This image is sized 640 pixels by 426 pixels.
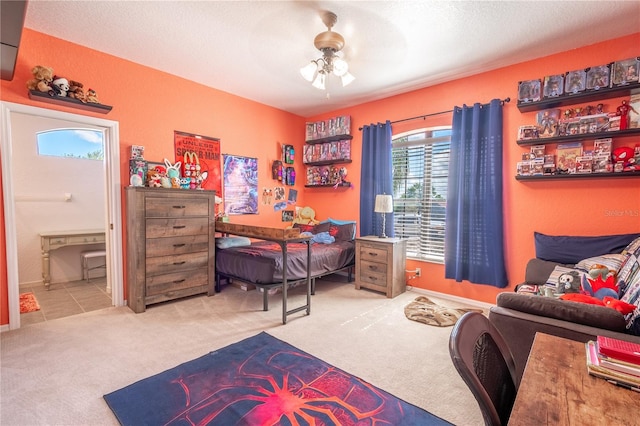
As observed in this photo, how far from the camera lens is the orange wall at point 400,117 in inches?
107

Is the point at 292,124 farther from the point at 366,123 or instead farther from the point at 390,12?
the point at 390,12

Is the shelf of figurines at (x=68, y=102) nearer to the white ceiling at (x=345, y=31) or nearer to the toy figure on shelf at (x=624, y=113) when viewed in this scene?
the white ceiling at (x=345, y=31)

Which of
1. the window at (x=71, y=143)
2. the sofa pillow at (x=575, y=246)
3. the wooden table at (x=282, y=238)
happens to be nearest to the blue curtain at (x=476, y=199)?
the sofa pillow at (x=575, y=246)

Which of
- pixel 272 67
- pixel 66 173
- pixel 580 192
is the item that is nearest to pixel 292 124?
pixel 272 67

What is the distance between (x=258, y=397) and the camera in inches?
71.0

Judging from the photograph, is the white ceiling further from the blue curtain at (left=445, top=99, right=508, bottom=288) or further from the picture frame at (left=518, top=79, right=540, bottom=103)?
the blue curtain at (left=445, top=99, right=508, bottom=288)

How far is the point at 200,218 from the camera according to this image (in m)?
3.53

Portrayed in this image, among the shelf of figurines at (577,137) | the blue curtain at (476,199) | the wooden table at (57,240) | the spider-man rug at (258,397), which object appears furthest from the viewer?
the wooden table at (57,240)

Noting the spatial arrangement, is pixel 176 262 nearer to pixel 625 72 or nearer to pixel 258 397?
pixel 258 397

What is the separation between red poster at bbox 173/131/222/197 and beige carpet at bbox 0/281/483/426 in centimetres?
159

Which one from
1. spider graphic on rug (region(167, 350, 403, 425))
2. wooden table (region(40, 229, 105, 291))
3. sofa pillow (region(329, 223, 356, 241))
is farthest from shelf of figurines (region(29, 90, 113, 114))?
sofa pillow (region(329, 223, 356, 241))

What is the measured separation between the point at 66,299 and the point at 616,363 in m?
4.88

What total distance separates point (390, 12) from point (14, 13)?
8.30 ft

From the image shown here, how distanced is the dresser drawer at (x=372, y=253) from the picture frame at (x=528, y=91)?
2273 millimetres
